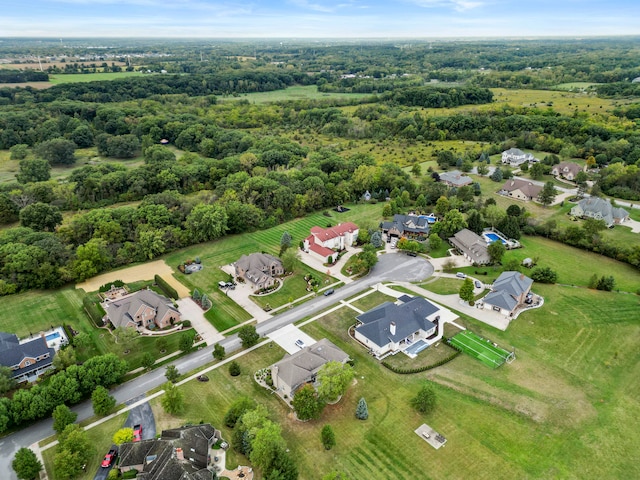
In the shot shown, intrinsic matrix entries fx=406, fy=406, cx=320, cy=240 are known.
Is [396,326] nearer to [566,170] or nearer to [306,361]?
[306,361]

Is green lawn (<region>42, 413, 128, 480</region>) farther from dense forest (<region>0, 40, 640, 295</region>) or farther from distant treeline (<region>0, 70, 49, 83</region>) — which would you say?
distant treeline (<region>0, 70, 49, 83</region>)

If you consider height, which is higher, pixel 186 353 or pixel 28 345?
pixel 28 345

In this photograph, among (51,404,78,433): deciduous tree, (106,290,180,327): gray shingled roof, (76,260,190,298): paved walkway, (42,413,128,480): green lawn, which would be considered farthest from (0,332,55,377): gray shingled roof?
(76,260,190,298): paved walkway

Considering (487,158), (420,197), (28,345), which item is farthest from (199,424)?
(487,158)

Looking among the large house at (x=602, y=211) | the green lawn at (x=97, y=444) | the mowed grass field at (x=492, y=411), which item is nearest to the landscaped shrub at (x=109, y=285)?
the green lawn at (x=97, y=444)

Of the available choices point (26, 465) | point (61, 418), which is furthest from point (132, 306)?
point (26, 465)

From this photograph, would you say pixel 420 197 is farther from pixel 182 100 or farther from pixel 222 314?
pixel 182 100
